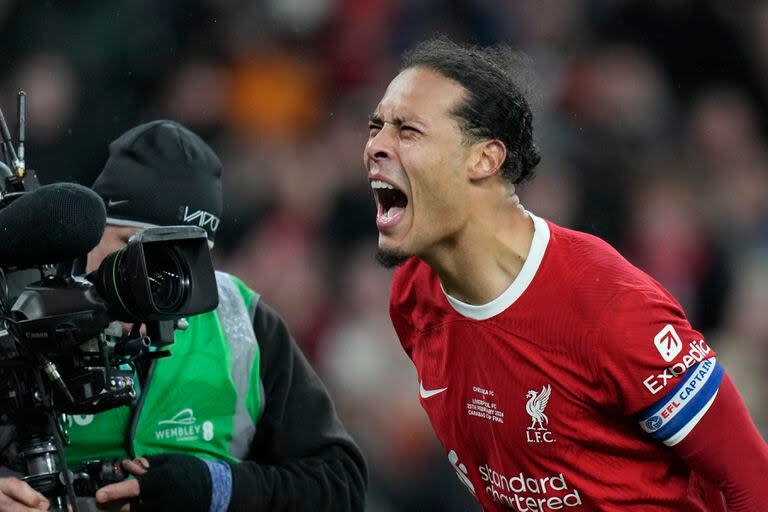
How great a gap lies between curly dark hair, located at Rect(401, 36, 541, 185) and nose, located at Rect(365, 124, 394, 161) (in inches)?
5.8

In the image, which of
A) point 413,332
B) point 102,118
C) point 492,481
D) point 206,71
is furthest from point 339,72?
point 492,481

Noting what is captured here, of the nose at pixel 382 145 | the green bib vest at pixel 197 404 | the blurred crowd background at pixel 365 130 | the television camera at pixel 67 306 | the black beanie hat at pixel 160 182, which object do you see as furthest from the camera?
the blurred crowd background at pixel 365 130

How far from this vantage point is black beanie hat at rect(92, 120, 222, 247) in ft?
9.33

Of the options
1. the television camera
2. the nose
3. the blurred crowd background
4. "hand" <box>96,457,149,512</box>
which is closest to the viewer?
the television camera

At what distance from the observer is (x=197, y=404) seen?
281 centimetres

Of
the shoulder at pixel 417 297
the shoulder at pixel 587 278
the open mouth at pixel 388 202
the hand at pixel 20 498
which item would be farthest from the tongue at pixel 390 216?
the hand at pixel 20 498

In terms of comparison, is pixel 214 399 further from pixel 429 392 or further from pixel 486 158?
pixel 486 158

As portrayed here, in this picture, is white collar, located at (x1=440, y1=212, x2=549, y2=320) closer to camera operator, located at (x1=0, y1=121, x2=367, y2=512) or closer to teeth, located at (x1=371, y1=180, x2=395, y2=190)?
teeth, located at (x1=371, y1=180, x2=395, y2=190)

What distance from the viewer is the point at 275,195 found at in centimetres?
545

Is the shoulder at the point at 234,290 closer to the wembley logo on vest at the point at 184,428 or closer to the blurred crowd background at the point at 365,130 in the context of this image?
the wembley logo on vest at the point at 184,428

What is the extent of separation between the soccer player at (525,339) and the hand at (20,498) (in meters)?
0.85

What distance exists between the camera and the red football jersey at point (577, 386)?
7.66 ft

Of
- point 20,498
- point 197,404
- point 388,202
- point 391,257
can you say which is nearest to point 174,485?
point 197,404

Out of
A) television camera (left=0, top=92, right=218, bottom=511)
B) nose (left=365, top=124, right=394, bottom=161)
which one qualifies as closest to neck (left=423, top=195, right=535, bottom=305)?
nose (left=365, top=124, right=394, bottom=161)
